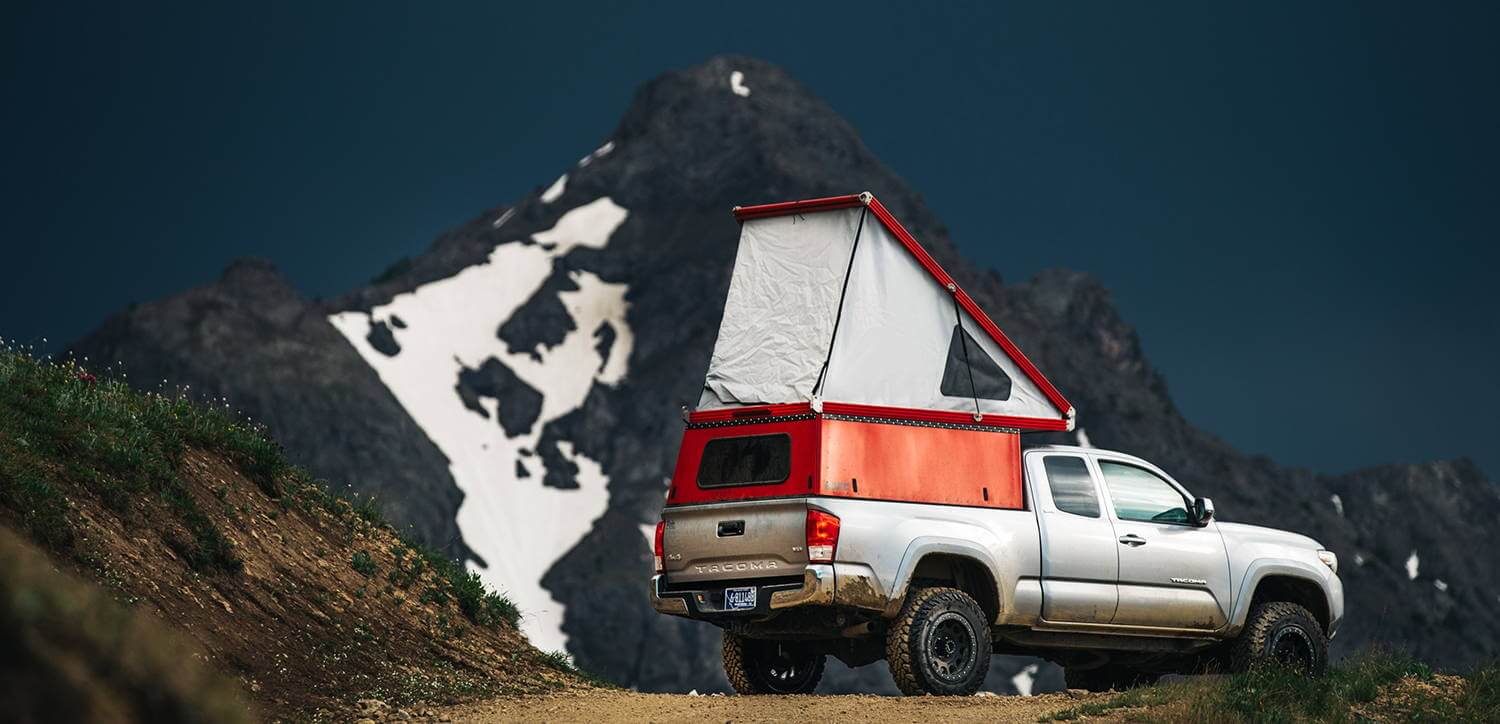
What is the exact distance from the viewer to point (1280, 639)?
45.1ft

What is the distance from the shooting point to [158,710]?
2846 millimetres

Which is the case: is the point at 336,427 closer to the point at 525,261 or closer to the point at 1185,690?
the point at 525,261

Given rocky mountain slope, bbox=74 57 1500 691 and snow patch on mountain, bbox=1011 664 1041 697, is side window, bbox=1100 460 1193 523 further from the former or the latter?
snow patch on mountain, bbox=1011 664 1041 697

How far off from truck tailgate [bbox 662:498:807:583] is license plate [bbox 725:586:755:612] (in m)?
0.11

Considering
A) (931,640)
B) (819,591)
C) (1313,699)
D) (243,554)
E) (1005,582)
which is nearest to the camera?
(1313,699)

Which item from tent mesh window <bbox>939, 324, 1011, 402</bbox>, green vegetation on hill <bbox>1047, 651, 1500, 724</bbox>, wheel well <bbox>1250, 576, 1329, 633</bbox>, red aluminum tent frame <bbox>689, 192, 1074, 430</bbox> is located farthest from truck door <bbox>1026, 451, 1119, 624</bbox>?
wheel well <bbox>1250, 576, 1329, 633</bbox>

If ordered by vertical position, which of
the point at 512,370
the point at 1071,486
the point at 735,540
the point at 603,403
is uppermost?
the point at 512,370

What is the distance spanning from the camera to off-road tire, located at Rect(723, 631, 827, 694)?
13.4 metres

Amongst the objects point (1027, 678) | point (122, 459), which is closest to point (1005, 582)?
point (122, 459)

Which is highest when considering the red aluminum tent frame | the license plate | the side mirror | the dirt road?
the red aluminum tent frame

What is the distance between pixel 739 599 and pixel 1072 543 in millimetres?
2901

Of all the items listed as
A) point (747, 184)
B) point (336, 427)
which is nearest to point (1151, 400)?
point (747, 184)

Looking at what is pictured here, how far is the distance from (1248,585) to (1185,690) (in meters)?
2.84

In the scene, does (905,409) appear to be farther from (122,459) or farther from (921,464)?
(122,459)
